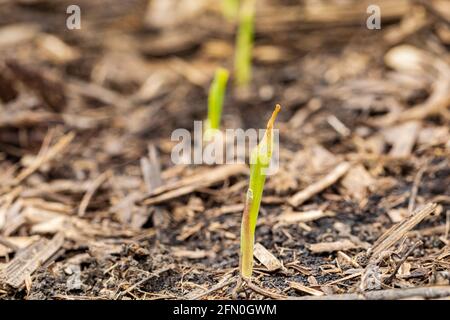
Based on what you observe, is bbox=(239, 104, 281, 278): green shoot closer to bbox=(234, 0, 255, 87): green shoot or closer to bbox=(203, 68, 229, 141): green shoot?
bbox=(203, 68, 229, 141): green shoot

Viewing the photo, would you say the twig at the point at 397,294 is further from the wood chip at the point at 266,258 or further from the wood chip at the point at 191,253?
the wood chip at the point at 191,253

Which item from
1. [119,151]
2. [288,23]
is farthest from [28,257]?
[288,23]

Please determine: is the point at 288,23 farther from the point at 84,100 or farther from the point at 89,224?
the point at 89,224

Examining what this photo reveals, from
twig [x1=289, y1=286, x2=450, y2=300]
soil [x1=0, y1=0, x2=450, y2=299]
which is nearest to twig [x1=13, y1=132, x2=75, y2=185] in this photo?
soil [x1=0, y1=0, x2=450, y2=299]

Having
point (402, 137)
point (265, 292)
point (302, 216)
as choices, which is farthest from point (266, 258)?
point (402, 137)

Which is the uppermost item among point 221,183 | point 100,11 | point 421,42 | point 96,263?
point 100,11

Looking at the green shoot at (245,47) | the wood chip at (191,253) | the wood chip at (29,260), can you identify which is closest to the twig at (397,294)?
the wood chip at (191,253)
